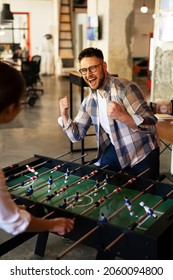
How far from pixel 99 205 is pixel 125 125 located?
0.83 m

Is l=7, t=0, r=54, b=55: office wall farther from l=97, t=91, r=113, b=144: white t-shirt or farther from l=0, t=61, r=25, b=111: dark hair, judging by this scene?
l=0, t=61, r=25, b=111: dark hair

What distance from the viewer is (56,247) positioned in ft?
8.93

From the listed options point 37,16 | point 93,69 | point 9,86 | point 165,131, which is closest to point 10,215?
point 9,86

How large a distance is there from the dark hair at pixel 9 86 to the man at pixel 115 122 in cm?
114

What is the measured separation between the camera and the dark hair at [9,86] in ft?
4.63

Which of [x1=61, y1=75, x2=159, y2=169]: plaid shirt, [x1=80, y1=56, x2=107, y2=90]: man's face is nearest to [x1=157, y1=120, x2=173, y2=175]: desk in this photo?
[x1=61, y1=75, x2=159, y2=169]: plaid shirt

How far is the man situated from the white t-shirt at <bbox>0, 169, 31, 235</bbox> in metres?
1.11

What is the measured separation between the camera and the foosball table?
1.58m

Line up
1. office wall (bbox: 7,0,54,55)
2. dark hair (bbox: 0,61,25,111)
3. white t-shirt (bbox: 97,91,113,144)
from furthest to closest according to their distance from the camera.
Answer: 1. office wall (bbox: 7,0,54,55)
2. white t-shirt (bbox: 97,91,113,144)
3. dark hair (bbox: 0,61,25,111)

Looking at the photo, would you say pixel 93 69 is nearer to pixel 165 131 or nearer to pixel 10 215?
pixel 165 131

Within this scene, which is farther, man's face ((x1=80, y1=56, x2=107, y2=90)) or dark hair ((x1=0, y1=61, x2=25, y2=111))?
man's face ((x1=80, y1=56, x2=107, y2=90))

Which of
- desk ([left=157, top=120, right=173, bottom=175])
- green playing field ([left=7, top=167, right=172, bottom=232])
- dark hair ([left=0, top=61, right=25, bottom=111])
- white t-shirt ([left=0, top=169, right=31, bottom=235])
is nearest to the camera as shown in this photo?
dark hair ([left=0, top=61, right=25, bottom=111])

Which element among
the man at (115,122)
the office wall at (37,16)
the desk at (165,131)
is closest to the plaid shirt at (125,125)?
the man at (115,122)

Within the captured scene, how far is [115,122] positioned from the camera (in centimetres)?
274
